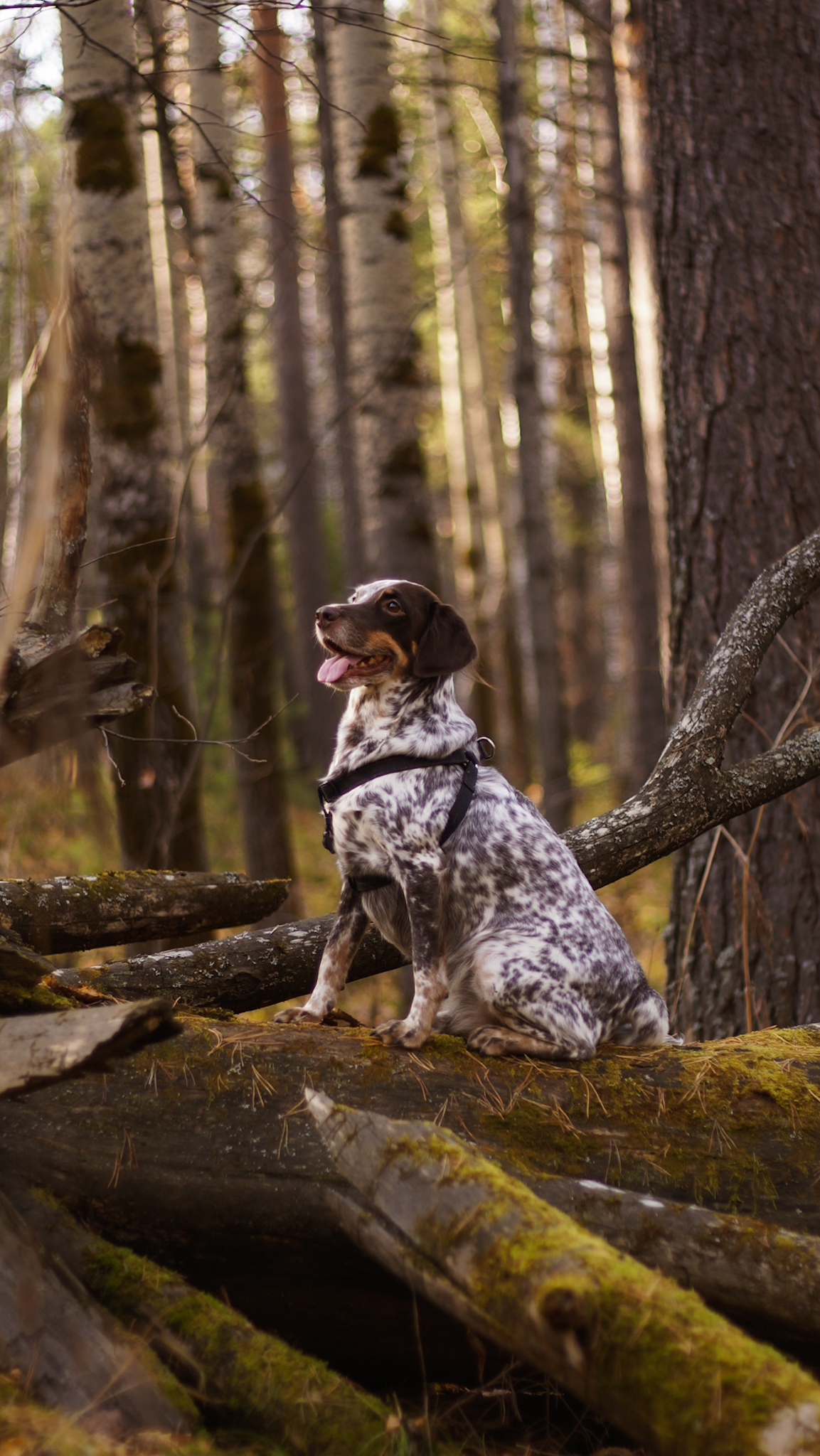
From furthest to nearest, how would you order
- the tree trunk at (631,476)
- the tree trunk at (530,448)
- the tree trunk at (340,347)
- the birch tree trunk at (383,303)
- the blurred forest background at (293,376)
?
the tree trunk at (631,476) → the tree trunk at (530,448) → the tree trunk at (340,347) → the birch tree trunk at (383,303) → the blurred forest background at (293,376)

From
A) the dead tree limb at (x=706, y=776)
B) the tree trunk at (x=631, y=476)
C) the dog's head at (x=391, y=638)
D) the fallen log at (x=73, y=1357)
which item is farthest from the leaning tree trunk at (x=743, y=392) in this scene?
the tree trunk at (x=631, y=476)

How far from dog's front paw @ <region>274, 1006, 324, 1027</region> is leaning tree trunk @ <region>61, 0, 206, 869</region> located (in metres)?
2.41

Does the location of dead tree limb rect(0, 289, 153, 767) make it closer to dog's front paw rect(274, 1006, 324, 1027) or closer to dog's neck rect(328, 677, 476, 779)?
dog's neck rect(328, 677, 476, 779)

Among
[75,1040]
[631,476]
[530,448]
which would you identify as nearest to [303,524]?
[631,476]

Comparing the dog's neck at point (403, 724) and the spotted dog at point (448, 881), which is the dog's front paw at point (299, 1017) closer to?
the spotted dog at point (448, 881)

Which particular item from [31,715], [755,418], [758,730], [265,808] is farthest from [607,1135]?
[265,808]

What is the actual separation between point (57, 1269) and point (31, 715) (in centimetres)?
152

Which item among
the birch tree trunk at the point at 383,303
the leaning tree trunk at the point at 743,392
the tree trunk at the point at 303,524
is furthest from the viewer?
the tree trunk at the point at 303,524

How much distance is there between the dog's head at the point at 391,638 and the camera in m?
3.78

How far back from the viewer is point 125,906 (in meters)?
3.85

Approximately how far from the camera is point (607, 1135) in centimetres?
325

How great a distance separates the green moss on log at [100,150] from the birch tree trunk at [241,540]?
7.39ft

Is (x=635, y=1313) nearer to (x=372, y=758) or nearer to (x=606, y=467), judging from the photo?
(x=372, y=758)

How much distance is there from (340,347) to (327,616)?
12547 millimetres
